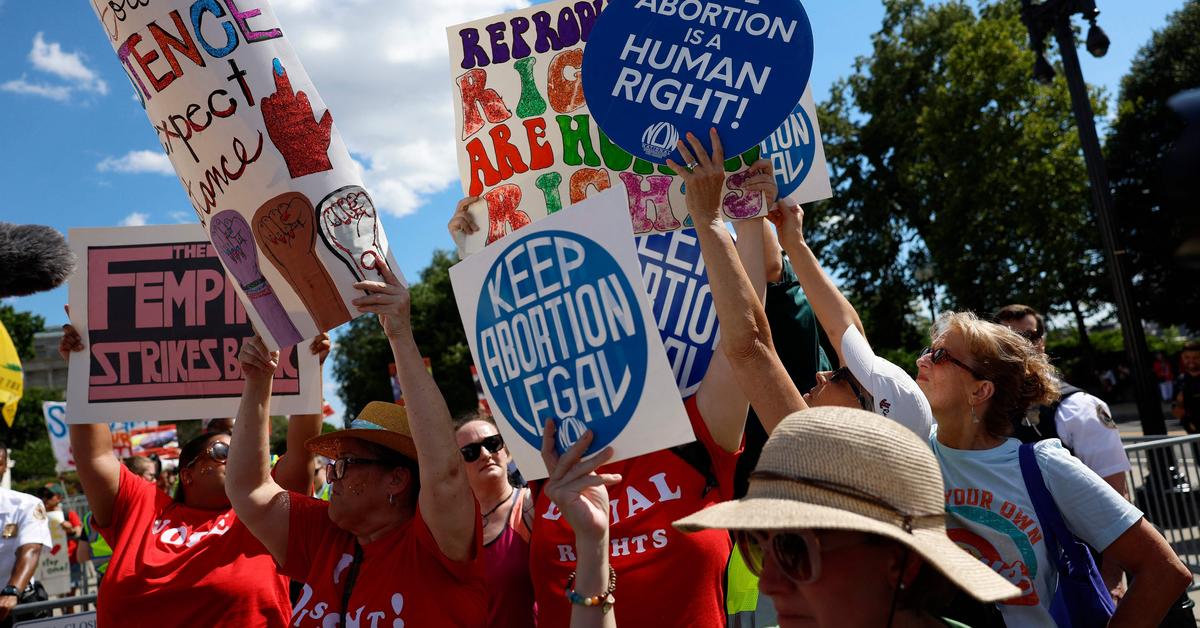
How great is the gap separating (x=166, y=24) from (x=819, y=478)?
230 centimetres

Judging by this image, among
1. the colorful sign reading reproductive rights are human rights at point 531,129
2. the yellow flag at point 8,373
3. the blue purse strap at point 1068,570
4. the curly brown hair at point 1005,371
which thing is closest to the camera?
the blue purse strap at point 1068,570

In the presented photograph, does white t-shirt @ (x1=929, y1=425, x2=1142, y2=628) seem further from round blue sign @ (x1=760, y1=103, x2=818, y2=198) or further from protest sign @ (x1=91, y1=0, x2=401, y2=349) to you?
protest sign @ (x1=91, y1=0, x2=401, y2=349)

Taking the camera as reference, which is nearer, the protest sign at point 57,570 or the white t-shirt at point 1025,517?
the white t-shirt at point 1025,517

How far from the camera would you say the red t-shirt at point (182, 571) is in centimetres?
346

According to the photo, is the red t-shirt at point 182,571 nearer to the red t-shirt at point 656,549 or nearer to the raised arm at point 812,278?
the red t-shirt at point 656,549

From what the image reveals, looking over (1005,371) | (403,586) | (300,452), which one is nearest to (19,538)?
(300,452)

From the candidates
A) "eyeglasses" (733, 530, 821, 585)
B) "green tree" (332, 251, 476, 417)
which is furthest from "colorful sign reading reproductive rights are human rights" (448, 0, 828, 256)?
"green tree" (332, 251, 476, 417)

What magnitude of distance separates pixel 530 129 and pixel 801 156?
91cm

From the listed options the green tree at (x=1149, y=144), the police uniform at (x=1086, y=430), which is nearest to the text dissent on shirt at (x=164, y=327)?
the police uniform at (x=1086, y=430)

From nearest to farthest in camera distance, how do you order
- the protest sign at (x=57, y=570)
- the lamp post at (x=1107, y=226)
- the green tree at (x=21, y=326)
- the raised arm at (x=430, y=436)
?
1. the raised arm at (x=430, y=436)
2. the lamp post at (x=1107, y=226)
3. the protest sign at (x=57, y=570)
4. the green tree at (x=21, y=326)

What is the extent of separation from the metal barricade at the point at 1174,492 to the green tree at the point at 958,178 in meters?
17.4

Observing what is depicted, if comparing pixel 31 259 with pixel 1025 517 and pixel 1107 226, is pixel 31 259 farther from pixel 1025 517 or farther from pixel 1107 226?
pixel 1107 226

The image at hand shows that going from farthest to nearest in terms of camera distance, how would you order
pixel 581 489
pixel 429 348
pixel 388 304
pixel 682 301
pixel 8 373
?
pixel 429 348, pixel 8 373, pixel 682 301, pixel 388 304, pixel 581 489

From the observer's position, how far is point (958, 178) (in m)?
27.5
